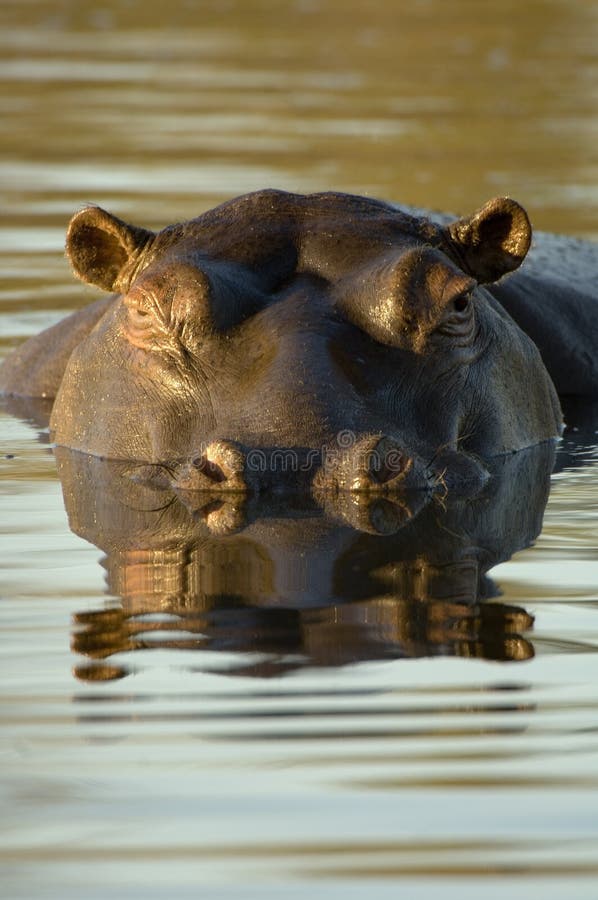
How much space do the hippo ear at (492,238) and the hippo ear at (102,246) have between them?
1.38 metres

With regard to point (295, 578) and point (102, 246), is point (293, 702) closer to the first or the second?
point (295, 578)

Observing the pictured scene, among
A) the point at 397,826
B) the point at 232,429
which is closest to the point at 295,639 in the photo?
the point at 397,826

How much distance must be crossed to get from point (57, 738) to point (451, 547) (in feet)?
7.87

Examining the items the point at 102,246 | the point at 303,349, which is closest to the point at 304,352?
the point at 303,349

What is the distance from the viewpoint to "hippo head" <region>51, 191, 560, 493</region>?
289 inches

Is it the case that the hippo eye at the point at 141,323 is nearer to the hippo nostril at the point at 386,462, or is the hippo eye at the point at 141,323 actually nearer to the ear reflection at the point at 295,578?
the ear reflection at the point at 295,578

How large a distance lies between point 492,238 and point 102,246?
174 cm

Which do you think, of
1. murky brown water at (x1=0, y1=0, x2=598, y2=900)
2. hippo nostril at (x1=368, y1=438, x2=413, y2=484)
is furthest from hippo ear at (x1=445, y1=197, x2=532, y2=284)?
hippo nostril at (x1=368, y1=438, x2=413, y2=484)

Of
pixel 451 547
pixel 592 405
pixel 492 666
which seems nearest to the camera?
pixel 492 666

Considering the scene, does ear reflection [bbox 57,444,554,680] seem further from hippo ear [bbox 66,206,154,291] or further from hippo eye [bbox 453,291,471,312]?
hippo ear [bbox 66,206,154,291]

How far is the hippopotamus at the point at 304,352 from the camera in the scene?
7.35m

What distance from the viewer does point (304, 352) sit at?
7.59 meters

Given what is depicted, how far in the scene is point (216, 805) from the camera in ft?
14.4

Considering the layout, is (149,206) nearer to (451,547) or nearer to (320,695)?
(451,547)
